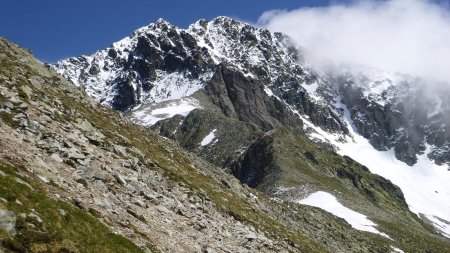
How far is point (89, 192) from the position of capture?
101 feet

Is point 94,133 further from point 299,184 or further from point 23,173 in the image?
point 299,184

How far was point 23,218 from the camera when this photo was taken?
22.9 meters

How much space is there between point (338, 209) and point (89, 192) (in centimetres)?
12419

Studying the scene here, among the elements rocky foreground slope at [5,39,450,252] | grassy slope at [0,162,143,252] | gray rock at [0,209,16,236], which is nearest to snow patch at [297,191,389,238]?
rocky foreground slope at [5,39,450,252]

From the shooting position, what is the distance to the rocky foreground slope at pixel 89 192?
24.4 meters

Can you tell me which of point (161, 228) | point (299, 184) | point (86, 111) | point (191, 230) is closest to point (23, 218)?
point (161, 228)

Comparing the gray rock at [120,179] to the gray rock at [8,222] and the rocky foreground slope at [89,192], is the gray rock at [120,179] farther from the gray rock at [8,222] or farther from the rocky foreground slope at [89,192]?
the gray rock at [8,222]

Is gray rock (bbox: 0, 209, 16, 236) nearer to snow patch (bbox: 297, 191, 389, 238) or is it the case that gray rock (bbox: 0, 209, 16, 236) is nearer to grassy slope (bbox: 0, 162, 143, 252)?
grassy slope (bbox: 0, 162, 143, 252)

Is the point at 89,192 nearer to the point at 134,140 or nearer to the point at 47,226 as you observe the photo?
the point at 47,226

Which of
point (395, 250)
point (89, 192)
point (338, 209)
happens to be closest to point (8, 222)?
point (89, 192)

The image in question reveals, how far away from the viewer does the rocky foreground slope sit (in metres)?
24.4

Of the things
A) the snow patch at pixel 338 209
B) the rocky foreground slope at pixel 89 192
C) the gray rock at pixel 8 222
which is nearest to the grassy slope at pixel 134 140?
the rocky foreground slope at pixel 89 192

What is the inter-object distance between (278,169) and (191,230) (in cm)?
15515

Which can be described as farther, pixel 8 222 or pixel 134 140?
pixel 134 140
